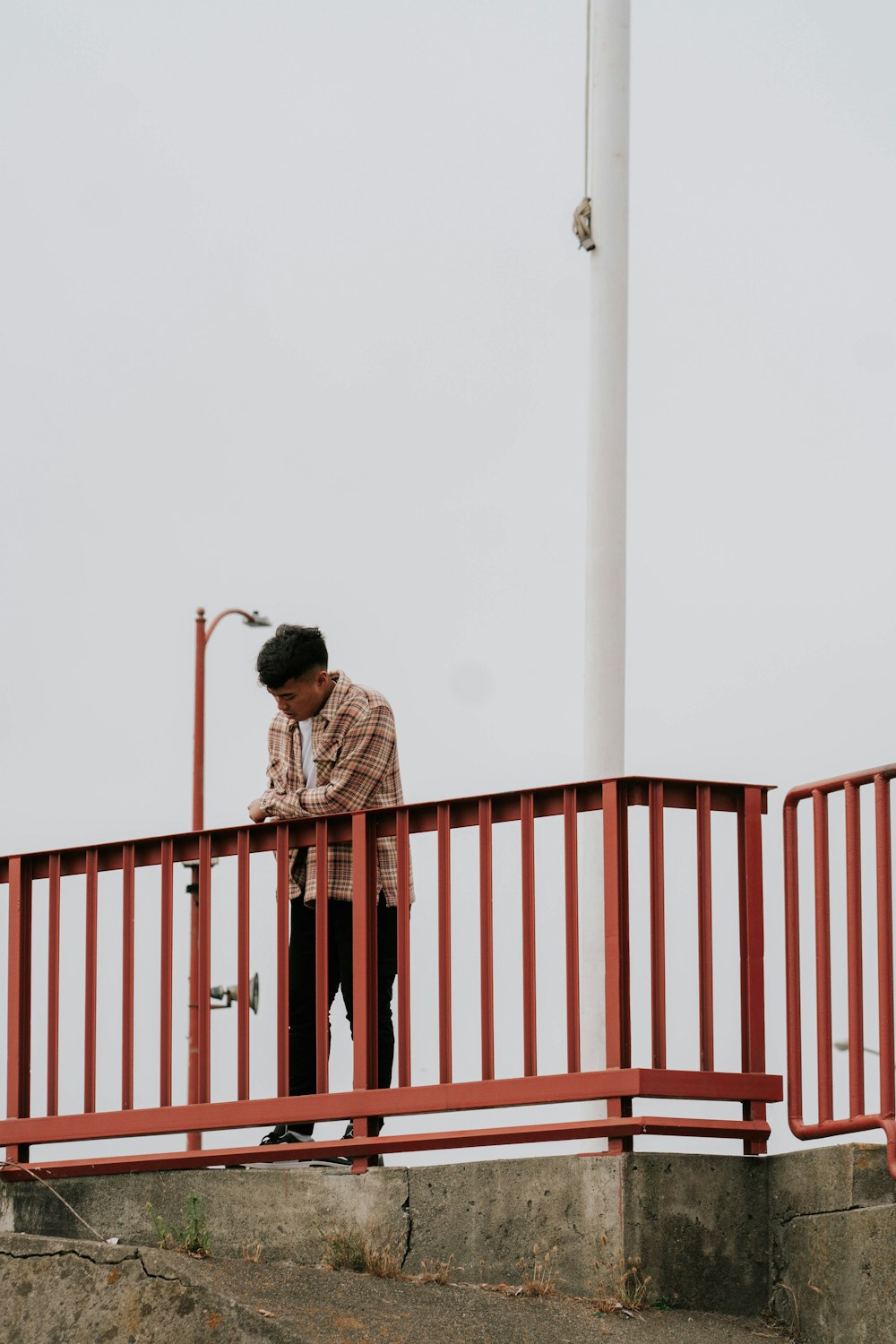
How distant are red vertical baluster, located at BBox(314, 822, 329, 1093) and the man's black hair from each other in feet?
2.42

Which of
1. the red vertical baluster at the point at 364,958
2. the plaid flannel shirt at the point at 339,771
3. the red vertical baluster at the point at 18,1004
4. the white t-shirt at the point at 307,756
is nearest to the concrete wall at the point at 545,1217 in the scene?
the red vertical baluster at the point at 364,958

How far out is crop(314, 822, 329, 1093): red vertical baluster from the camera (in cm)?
750

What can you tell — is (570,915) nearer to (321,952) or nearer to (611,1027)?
(611,1027)

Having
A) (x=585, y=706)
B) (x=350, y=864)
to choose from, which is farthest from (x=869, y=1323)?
(x=585, y=706)

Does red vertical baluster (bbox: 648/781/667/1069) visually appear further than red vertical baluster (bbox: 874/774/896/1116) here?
Yes

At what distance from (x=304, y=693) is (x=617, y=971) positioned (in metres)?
1.89

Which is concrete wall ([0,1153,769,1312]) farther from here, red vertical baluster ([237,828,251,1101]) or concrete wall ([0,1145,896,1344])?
red vertical baluster ([237,828,251,1101])

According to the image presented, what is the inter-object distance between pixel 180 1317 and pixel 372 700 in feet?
8.40

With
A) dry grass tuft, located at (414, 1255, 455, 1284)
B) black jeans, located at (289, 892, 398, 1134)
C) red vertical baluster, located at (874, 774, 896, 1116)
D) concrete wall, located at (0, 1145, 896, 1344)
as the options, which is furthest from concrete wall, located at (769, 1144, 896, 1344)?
black jeans, located at (289, 892, 398, 1134)

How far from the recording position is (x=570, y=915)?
6.94 m

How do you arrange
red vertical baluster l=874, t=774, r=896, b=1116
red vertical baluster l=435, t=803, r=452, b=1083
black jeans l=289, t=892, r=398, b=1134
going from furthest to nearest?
black jeans l=289, t=892, r=398, b=1134
red vertical baluster l=435, t=803, r=452, b=1083
red vertical baluster l=874, t=774, r=896, b=1116

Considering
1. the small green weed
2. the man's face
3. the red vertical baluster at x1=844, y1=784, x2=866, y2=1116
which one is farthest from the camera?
the man's face

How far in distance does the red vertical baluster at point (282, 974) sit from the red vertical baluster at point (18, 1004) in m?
1.16

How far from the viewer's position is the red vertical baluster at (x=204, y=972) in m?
7.62
